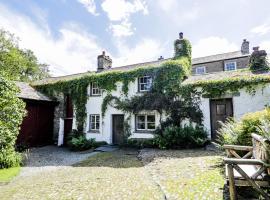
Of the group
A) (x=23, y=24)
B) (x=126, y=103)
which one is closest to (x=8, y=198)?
(x=126, y=103)

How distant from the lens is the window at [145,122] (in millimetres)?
14856

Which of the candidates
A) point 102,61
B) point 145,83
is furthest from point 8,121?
point 102,61

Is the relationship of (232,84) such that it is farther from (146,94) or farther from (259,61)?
(146,94)

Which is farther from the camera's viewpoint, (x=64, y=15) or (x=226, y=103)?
(x=226, y=103)

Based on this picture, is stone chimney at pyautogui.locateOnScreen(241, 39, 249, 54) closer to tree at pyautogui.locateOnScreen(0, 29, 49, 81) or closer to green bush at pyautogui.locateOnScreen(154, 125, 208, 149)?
green bush at pyautogui.locateOnScreen(154, 125, 208, 149)

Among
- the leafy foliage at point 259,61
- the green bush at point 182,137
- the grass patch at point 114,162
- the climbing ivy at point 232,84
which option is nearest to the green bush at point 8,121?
the grass patch at point 114,162

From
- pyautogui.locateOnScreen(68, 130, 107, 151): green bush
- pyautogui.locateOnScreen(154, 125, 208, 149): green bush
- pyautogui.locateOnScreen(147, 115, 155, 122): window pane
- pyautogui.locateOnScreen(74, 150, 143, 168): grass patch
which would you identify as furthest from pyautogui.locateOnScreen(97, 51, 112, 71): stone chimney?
pyautogui.locateOnScreen(74, 150, 143, 168): grass patch

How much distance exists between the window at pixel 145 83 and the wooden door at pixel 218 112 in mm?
5007

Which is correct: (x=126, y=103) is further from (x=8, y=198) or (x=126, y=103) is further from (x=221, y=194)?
(x=221, y=194)

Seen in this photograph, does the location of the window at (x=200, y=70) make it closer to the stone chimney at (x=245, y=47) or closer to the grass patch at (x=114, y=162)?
the stone chimney at (x=245, y=47)

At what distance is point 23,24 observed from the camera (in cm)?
1313

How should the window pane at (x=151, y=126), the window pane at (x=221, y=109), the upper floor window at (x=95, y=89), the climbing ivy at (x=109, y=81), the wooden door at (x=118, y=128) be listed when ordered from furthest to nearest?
the upper floor window at (x=95, y=89), the wooden door at (x=118, y=128), the window pane at (x=151, y=126), the climbing ivy at (x=109, y=81), the window pane at (x=221, y=109)

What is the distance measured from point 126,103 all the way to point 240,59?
17051mm

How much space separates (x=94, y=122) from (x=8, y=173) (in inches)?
339
